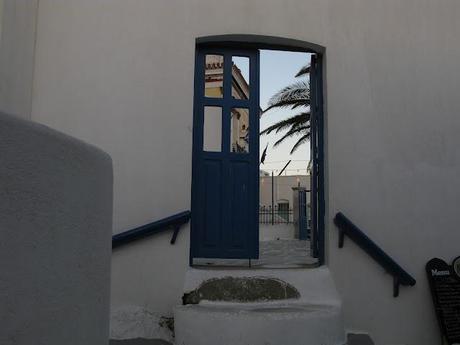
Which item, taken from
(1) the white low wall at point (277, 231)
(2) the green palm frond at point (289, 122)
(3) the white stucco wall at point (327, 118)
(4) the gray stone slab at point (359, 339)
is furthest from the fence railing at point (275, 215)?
(4) the gray stone slab at point (359, 339)

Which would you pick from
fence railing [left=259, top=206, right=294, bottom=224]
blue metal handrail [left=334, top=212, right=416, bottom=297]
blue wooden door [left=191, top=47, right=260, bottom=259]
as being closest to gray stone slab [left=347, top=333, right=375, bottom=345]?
blue metal handrail [left=334, top=212, right=416, bottom=297]

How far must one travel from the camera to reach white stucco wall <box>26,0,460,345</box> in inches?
203

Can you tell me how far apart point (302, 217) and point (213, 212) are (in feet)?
26.7

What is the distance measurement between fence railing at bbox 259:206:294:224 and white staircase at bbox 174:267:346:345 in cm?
1146

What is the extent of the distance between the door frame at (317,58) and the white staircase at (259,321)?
34.3 inches

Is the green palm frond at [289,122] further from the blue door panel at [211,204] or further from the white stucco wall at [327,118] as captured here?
the blue door panel at [211,204]

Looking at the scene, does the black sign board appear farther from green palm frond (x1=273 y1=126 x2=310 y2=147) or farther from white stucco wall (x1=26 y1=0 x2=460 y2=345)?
green palm frond (x1=273 y1=126 x2=310 y2=147)

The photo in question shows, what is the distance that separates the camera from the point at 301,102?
14492mm

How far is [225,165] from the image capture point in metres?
5.51

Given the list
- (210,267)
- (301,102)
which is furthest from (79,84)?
(301,102)

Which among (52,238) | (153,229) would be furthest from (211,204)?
(52,238)

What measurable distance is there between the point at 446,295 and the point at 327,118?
2.31 meters

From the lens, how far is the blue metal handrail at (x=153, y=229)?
493cm

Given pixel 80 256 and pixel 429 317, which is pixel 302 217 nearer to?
pixel 429 317
